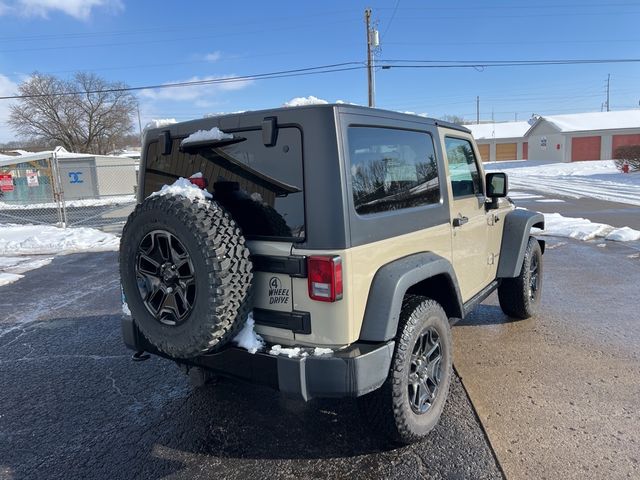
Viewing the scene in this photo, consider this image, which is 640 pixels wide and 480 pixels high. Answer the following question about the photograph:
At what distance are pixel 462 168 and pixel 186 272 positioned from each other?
2336mm

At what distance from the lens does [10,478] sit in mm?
2709

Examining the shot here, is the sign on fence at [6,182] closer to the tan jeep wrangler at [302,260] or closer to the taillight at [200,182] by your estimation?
the tan jeep wrangler at [302,260]

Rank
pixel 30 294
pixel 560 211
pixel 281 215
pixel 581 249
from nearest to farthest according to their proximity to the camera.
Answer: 1. pixel 281 215
2. pixel 30 294
3. pixel 581 249
4. pixel 560 211

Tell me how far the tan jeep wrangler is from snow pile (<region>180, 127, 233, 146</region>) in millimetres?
13

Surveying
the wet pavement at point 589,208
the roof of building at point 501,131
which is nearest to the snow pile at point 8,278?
the wet pavement at point 589,208

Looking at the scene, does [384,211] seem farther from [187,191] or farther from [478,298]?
[478,298]

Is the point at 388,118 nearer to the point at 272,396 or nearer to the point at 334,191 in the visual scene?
the point at 334,191

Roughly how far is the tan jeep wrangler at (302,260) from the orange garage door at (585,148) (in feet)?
157

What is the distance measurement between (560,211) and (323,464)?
43.1 ft

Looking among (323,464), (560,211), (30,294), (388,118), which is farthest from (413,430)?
(560,211)

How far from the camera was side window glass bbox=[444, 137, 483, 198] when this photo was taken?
359 cm

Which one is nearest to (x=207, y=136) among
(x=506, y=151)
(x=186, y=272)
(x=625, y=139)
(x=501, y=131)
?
(x=186, y=272)

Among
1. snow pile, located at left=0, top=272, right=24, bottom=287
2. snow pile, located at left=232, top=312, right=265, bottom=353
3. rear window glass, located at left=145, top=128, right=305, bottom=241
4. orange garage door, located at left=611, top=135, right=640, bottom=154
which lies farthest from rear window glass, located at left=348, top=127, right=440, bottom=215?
orange garage door, located at left=611, top=135, right=640, bottom=154

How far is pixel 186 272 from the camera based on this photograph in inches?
99.1
